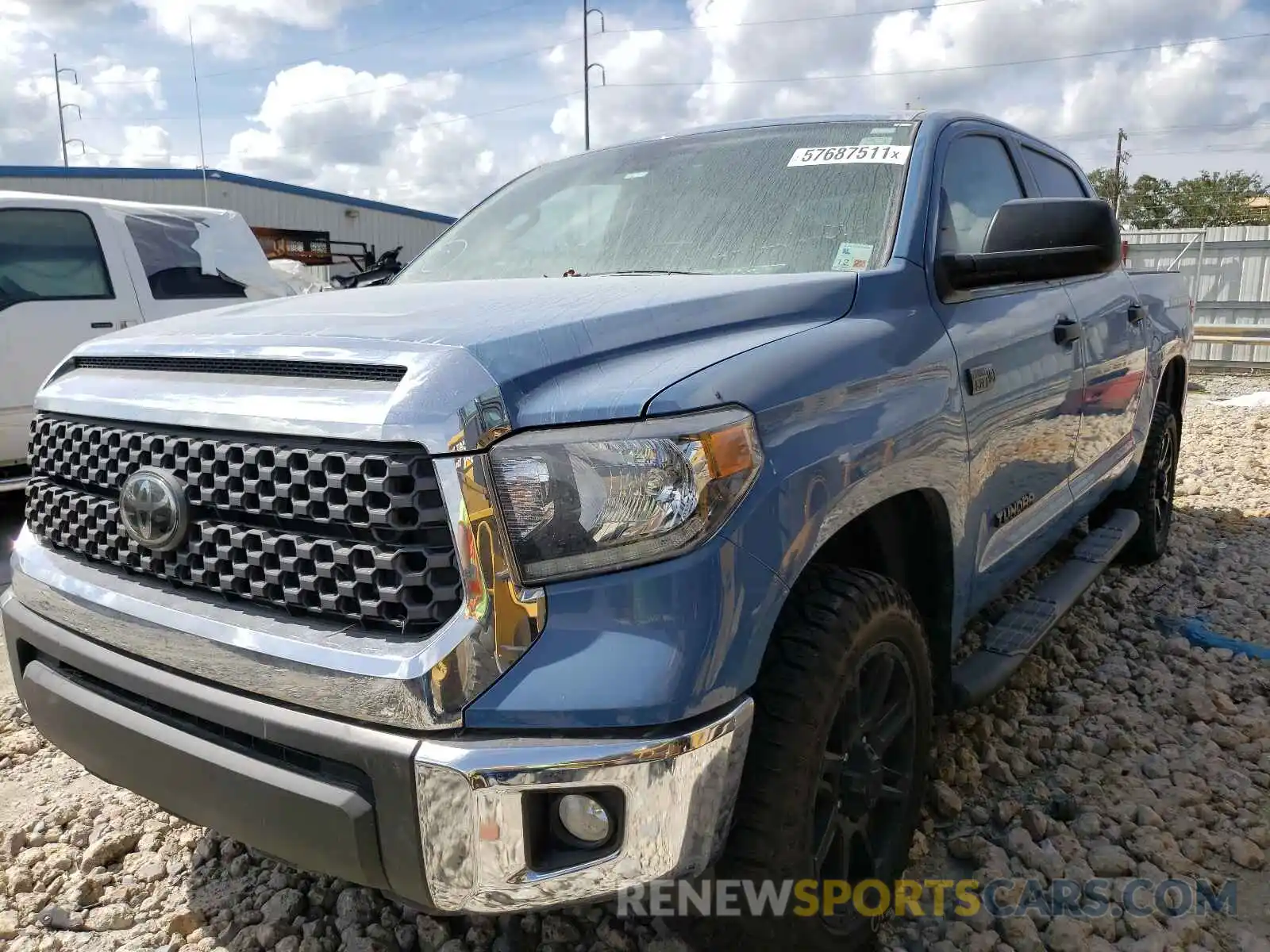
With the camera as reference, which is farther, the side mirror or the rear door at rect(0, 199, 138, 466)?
the rear door at rect(0, 199, 138, 466)

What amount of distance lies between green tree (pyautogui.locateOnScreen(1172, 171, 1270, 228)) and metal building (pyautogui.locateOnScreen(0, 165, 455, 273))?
3268 cm

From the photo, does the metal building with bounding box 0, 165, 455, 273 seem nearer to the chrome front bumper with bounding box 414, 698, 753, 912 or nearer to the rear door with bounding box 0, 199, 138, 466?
the rear door with bounding box 0, 199, 138, 466

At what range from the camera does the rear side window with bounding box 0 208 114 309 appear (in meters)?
5.76

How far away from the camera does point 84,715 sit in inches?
74.0

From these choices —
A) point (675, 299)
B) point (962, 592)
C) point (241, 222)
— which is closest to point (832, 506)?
point (675, 299)

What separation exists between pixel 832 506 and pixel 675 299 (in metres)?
0.51

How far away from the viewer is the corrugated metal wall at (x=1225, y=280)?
13.5 m

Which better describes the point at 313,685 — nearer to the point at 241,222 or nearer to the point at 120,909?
the point at 120,909

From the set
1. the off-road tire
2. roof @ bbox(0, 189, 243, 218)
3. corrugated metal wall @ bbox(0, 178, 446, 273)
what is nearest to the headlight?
the off-road tire

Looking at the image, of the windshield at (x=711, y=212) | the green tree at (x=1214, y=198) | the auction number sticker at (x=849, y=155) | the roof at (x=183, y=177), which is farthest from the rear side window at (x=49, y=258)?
the green tree at (x=1214, y=198)

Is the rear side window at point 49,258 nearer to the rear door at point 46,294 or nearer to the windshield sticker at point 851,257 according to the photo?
the rear door at point 46,294

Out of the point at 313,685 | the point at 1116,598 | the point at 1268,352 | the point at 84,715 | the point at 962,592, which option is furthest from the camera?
the point at 1268,352

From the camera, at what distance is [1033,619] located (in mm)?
2947

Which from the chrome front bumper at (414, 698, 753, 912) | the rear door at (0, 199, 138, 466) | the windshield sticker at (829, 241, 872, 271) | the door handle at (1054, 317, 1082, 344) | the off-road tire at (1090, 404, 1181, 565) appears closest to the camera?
the chrome front bumper at (414, 698, 753, 912)
